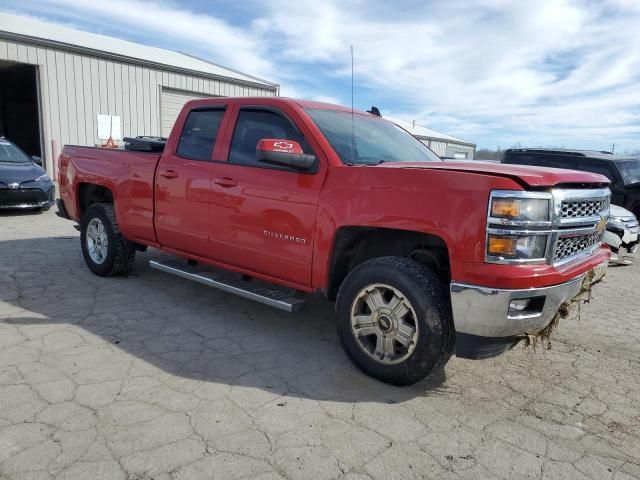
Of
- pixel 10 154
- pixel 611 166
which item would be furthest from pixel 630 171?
pixel 10 154

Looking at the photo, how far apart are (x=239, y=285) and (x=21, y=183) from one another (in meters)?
7.84

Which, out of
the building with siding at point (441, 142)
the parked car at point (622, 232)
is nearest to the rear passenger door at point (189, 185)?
the parked car at point (622, 232)

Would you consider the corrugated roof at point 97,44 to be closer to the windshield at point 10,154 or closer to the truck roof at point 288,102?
the windshield at point 10,154

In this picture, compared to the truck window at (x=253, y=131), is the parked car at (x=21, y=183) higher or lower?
lower

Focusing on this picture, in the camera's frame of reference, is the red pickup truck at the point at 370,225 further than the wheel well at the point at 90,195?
No

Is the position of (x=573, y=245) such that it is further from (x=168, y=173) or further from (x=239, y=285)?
(x=168, y=173)

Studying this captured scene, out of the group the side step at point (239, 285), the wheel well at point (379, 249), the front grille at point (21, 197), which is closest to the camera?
the wheel well at point (379, 249)

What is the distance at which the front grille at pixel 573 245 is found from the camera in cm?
296

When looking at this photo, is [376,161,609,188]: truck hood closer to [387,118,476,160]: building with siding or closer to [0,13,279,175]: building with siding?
→ [0,13,279,175]: building with siding

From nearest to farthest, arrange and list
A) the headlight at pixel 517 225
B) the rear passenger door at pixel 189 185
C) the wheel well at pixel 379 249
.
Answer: the headlight at pixel 517 225, the wheel well at pixel 379 249, the rear passenger door at pixel 189 185

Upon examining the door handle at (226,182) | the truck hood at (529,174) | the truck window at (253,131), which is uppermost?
the truck window at (253,131)

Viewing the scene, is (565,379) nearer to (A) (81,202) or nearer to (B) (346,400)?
(B) (346,400)

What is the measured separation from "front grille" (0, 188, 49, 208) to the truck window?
296 inches

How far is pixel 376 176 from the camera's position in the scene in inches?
124
